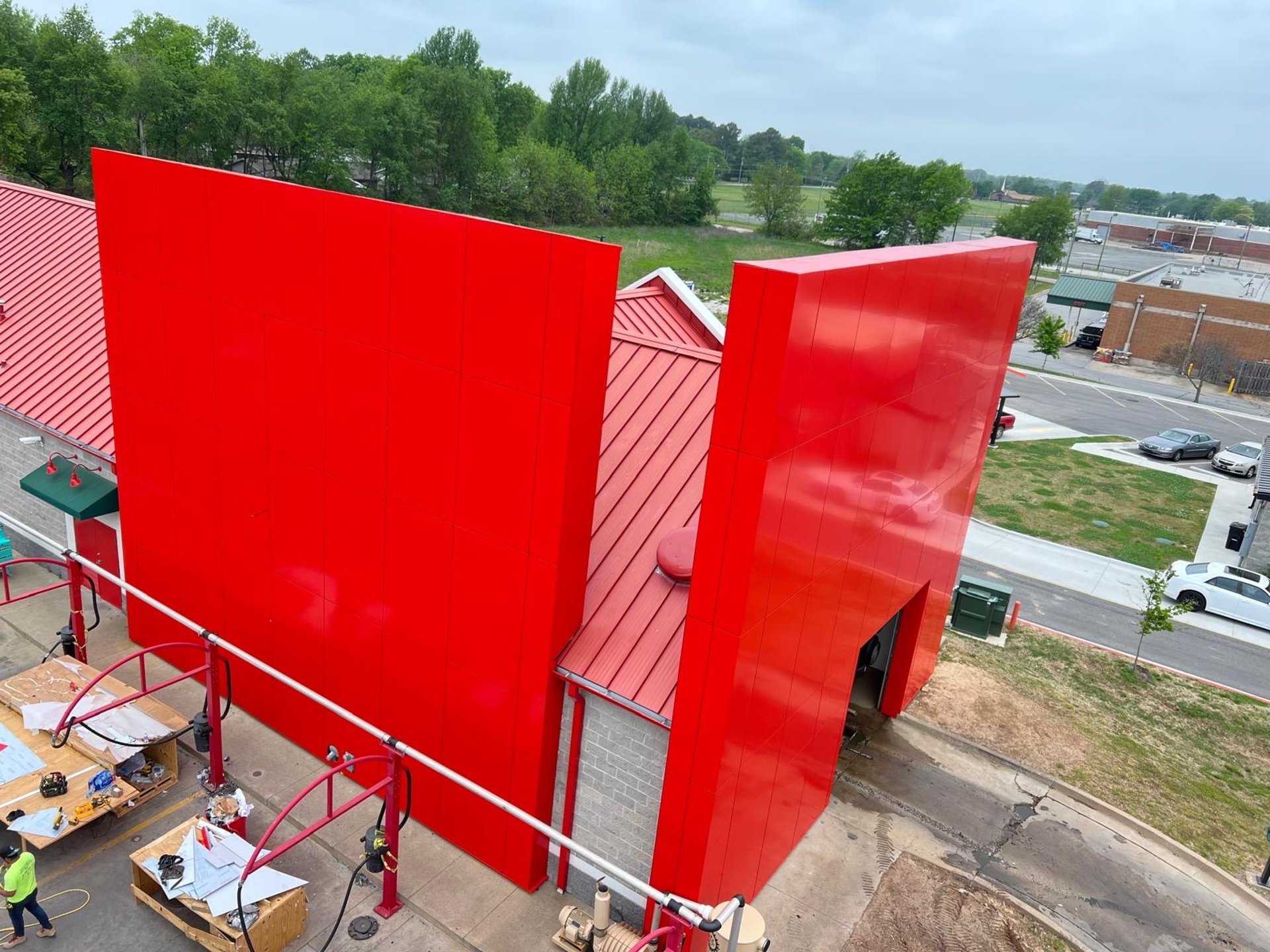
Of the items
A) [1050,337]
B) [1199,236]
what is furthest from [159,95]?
[1199,236]

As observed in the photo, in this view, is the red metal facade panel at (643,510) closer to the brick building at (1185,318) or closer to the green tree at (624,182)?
the brick building at (1185,318)

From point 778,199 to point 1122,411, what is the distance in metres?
63.8

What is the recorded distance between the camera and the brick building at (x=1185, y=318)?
A: 194 ft

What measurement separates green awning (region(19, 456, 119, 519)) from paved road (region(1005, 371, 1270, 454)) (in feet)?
144

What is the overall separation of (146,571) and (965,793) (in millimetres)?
14765

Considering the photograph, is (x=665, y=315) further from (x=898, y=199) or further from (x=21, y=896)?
(x=898, y=199)

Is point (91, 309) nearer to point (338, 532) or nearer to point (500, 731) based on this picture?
point (338, 532)

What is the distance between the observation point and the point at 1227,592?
84.5 ft

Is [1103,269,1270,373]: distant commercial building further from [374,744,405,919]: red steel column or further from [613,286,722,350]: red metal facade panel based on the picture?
[374,744,405,919]: red steel column

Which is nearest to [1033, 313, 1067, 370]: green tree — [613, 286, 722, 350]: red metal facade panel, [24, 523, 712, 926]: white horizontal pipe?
[613, 286, 722, 350]: red metal facade panel

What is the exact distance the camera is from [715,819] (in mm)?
9844

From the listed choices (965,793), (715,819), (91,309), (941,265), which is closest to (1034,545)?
(965,793)

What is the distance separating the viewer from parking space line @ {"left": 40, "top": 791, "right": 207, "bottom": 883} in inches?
459

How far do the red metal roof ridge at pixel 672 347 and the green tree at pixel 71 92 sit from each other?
52.9 m
